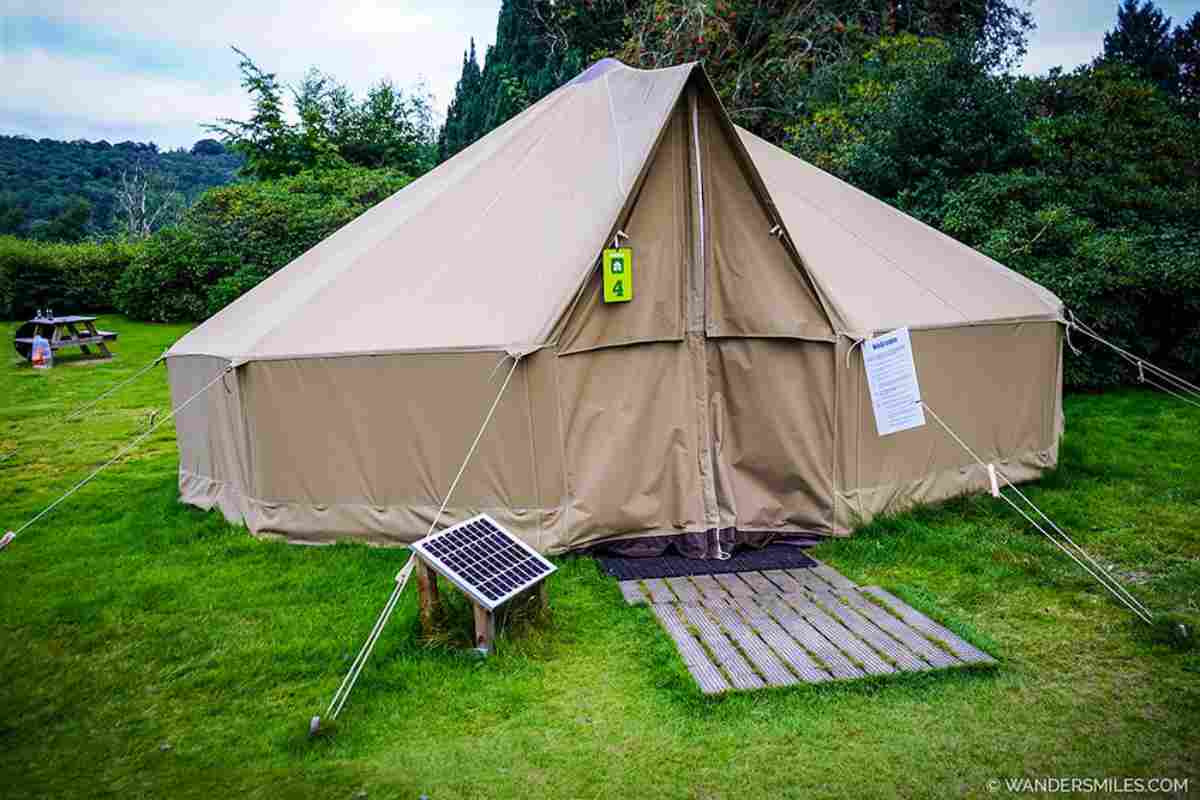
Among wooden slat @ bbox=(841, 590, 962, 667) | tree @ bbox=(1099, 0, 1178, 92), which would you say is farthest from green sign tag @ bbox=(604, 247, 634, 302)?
tree @ bbox=(1099, 0, 1178, 92)

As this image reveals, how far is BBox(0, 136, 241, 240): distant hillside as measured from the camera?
29500mm

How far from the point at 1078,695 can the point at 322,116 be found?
21538 millimetres

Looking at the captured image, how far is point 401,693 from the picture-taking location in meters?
3.23

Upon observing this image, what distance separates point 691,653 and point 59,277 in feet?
63.5

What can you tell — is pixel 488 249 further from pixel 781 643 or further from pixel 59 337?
pixel 59 337

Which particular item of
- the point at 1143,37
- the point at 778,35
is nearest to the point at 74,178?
the point at 778,35

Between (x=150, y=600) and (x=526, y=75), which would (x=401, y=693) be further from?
(x=526, y=75)

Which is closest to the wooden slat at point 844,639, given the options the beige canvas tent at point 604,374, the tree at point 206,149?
the beige canvas tent at point 604,374

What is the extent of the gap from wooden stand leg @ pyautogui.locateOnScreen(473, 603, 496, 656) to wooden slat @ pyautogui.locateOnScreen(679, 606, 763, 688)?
99 cm

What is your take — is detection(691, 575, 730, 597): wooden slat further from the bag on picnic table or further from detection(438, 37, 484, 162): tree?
detection(438, 37, 484, 162): tree

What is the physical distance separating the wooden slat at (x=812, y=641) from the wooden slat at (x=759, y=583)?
0.09 meters

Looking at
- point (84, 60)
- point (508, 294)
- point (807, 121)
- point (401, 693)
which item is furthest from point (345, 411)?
point (84, 60)

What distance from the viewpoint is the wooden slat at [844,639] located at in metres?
3.32

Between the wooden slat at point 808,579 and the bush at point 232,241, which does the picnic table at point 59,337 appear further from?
the wooden slat at point 808,579
